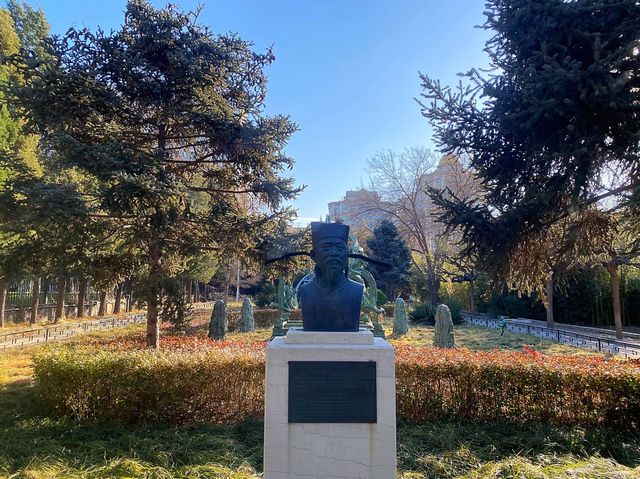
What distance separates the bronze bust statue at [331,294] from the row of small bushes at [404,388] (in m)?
2.91

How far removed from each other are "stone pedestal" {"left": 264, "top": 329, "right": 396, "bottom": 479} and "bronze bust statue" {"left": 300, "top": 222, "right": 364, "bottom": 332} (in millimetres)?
501

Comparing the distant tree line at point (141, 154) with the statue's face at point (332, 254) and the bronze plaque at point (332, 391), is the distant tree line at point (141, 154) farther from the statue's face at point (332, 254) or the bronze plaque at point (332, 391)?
the bronze plaque at point (332, 391)

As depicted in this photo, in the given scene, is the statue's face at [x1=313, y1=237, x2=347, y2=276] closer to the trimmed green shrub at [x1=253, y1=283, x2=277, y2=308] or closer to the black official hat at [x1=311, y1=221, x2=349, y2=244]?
the black official hat at [x1=311, y1=221, x2=349, y2=244]

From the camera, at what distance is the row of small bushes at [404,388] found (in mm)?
6168

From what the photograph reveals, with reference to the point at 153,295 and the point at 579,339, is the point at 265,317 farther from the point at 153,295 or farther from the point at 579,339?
the point at 579,339

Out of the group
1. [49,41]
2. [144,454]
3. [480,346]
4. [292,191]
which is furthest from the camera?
[480,346]

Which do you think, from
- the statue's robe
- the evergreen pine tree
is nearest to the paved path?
the statue's robe

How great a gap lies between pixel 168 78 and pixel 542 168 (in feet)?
27.1

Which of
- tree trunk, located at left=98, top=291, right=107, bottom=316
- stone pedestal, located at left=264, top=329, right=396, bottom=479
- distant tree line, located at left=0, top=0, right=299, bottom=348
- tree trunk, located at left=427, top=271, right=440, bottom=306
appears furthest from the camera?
tree trunk, located at left=98, top=291, right=107, bottom=316

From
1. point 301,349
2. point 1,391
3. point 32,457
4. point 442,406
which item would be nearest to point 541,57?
point 442,406

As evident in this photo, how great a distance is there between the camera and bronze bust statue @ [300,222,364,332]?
4.13 m

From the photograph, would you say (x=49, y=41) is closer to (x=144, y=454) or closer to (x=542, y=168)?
(x=144, y=454)

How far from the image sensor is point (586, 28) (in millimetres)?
6801

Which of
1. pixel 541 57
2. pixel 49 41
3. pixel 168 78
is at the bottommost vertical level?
pixel 541 57
